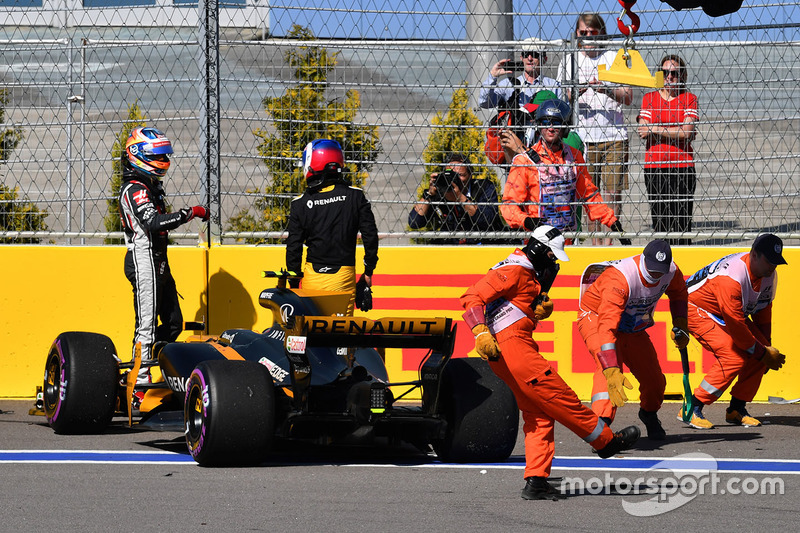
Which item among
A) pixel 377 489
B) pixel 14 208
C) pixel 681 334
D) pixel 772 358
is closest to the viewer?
pixel 377 489

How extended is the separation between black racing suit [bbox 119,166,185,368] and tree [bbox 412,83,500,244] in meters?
2.29

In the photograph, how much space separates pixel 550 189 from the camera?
10.8 meters

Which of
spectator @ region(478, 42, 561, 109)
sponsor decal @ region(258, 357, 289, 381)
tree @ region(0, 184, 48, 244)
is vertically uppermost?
spectator @ region(478, 42, 561, 109)

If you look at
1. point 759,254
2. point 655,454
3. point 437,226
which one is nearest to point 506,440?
point 655,454

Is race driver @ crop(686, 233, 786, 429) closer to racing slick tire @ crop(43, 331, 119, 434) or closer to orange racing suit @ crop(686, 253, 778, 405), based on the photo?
orange racing suit @ crop(686, 253, 778, 405)

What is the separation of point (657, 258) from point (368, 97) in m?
3.25

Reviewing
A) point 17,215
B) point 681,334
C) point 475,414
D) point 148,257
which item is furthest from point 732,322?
point 17,215

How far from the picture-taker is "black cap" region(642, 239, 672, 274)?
8.59m

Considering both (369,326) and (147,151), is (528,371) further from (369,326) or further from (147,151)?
(147,151)

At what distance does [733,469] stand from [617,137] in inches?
153

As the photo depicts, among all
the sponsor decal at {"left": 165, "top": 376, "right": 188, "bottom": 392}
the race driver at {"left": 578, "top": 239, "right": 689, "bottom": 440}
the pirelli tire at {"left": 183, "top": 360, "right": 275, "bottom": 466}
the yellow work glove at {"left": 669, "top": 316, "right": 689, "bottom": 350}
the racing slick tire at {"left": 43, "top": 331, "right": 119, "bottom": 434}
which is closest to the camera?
the pirelli tire at {"left": 183, "top": 360, "right": 275, "bottom": 466}

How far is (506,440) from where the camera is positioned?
775 cm

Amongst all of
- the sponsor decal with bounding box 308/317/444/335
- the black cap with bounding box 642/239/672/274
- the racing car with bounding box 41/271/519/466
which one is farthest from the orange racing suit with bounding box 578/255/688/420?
the sponsor decal with bounding box 308/317/444/335

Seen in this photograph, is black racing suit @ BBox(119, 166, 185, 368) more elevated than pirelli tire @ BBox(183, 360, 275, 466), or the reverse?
black racing suit @ BBox(119, 166, 185, 368)
